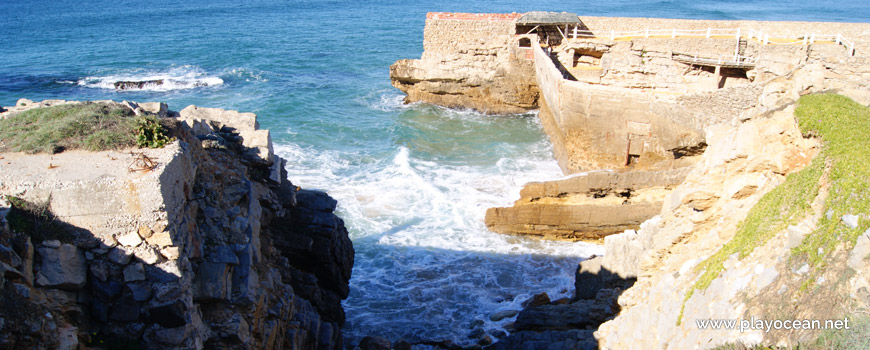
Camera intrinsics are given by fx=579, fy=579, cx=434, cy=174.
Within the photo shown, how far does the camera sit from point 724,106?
17.2 metres

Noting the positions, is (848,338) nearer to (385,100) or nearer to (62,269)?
(62,269)

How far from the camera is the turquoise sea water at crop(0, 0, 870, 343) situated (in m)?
14.8

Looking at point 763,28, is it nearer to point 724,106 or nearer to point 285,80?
point 724,106

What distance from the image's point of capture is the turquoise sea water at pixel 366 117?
14.8 m

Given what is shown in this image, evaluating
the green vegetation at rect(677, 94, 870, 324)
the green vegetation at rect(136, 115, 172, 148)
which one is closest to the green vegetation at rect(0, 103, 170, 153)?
the green vegetation at rect(136, 115, 172, 148)

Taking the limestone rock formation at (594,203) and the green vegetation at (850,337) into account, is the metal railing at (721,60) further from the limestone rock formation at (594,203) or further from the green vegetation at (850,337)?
the green vegetation at (850,337)

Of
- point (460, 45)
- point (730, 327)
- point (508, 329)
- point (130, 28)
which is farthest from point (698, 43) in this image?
point (130, 28)

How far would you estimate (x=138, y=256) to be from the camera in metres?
7.14

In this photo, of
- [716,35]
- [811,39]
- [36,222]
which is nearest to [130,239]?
[36,222]

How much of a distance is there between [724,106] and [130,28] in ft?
176

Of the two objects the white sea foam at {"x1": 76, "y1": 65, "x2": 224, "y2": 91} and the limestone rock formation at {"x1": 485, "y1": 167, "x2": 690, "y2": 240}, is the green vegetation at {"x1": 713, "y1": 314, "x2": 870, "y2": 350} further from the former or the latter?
the white sea foam at {"x1": 76, "y1": 65, "x2": 224, "y2": 91}

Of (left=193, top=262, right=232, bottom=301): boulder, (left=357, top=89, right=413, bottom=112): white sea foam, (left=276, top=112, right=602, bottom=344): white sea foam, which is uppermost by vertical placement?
(left=193, top=262, right=232, bottom=301): boulder

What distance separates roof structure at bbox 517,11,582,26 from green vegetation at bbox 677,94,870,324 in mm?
20196

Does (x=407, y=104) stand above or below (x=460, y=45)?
below
